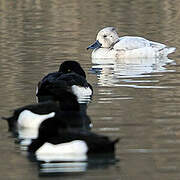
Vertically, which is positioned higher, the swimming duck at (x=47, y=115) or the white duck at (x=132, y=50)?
the swimming duck at (x=47, y=115)

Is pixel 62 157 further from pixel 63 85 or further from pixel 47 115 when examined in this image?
pixel 63 85

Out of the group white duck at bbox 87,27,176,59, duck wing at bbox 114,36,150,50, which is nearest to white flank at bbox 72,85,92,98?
white duck at bbox 87,27,176,59

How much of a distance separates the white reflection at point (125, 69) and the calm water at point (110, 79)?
18 millimetres

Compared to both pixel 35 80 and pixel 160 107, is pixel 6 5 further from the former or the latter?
pixel 160 107

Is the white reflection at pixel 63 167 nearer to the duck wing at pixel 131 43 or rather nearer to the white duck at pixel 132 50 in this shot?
the white duck at pixel 132 50

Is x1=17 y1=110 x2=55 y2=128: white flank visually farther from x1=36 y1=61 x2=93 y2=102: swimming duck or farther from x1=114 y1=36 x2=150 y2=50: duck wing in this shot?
x1=114 y1=36 x2=150 y2=50: duck wing

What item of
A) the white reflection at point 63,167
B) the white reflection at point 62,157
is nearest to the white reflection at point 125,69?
the white reflection at point 62,157

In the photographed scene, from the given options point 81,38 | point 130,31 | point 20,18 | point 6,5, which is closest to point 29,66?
point 81,38

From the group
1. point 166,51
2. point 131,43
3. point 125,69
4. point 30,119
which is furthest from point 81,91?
point 131,43

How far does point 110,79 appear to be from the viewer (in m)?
15.0

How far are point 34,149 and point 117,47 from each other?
9843mm

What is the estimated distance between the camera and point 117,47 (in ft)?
62.4

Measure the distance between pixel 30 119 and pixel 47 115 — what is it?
0.26 meters

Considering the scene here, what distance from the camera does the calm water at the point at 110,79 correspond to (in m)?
8.80
